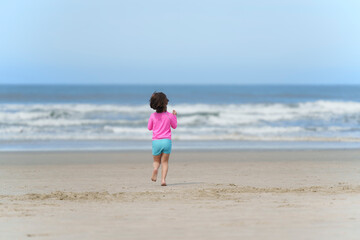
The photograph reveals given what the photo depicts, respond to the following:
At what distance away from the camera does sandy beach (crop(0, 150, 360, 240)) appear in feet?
13.8

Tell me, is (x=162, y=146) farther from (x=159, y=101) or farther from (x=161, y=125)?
(x=159, y=101)

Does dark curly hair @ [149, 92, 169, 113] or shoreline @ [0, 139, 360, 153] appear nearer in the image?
dark curly hair @ [149, 92, 169, 113]

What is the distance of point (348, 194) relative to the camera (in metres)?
6.08

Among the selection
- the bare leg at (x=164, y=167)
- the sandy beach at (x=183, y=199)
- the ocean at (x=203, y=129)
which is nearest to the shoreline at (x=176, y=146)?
the ocean at (x=203, y=129)

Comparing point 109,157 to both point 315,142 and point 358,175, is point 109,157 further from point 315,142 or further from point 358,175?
point 315,142

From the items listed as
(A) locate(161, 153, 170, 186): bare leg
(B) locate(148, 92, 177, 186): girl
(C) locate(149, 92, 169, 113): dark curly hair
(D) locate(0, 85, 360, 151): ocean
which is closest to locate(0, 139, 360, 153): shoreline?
(D) locate(0, 85, 360, 151): ocean

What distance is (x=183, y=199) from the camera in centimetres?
580

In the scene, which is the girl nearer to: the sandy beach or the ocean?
the sandy beach

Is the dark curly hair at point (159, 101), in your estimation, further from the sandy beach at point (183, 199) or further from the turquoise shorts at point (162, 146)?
the sandy beach at point (183, 199)

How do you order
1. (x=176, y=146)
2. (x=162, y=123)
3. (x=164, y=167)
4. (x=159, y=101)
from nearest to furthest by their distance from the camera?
1. (x=159, y=101)
2. (x=162, y=123)
3. (x=164, y=167)
4. (x=176, y=146)

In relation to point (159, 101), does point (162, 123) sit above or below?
below

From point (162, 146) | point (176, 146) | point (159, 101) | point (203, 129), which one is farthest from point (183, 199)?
point (203, 129)

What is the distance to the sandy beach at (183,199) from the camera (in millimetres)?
4215

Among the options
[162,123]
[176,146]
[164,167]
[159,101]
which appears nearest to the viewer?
[159,101]
